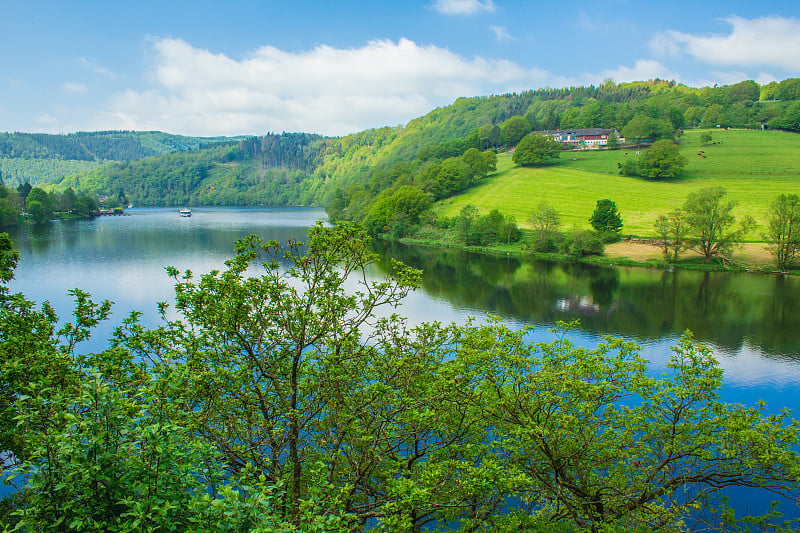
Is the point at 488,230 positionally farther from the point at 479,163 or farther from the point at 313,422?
the point at 313,422

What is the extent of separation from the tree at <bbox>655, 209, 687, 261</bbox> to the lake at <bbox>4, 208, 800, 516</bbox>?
19.0 feet

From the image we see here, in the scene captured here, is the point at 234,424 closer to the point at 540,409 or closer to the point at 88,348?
the point at 540,409

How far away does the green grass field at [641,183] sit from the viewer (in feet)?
262

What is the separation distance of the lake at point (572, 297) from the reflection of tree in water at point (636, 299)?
0.11 metres

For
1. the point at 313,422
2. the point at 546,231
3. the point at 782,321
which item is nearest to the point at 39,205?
the point at 546,231

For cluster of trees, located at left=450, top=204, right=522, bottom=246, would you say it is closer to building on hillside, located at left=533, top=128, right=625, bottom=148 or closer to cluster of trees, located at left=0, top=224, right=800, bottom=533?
cluster of trees, located at left=0, top=224, right=800, bottom=533

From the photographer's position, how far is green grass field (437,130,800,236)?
7975 cm

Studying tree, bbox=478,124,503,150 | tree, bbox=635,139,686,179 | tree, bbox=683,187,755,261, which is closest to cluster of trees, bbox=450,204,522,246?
tree, bbox=683,187,755,261

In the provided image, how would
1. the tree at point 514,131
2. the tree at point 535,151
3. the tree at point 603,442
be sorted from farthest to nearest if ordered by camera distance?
the tree at point 514,131
the tree at point 535,151
the tree at point 603,442

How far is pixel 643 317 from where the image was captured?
3934 centimetres

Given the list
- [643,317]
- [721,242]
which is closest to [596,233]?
[721,242]

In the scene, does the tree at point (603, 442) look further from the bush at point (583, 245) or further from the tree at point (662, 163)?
the tree at point (662, 163)

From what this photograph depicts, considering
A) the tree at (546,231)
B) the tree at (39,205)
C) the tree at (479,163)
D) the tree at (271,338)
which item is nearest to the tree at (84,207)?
the tree at (39,205)

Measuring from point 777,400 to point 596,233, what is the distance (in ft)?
153
